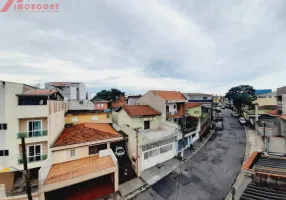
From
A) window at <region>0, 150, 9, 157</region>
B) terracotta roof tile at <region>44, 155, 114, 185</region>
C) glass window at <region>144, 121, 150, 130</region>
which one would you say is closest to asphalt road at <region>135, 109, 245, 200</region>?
terracotta roof tile at <region>44, 155, 114, 185</region>

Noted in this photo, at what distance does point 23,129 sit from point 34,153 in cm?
232

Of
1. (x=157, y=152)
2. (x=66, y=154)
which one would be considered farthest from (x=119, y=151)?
(x=66, y=154)

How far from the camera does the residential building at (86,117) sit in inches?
722

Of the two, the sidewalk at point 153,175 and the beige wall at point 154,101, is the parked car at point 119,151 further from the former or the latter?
the beige wall at point 154,101

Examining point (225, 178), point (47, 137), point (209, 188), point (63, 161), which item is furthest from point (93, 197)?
point (225, 178)

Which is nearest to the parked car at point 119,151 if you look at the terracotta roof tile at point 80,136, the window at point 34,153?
the terracotta roof tile at point 80,136

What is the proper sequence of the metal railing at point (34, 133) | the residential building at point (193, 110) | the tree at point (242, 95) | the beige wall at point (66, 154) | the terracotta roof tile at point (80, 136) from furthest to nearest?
the tree at point (242, 95), the residential building at point (193, 110), the terracotta roof tile at point (80, 136), the beige wall at point (66, 154), the metal railing at point (34, 133)

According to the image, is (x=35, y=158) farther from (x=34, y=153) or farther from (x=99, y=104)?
(x=99, y=104)

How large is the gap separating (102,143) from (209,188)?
448 inches

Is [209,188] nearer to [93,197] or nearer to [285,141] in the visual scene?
[93,197]

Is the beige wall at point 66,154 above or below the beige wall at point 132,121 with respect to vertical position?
below

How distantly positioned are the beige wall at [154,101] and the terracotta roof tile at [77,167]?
10790mm

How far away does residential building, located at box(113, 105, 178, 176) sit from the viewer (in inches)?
583

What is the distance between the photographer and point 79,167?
488 inches
